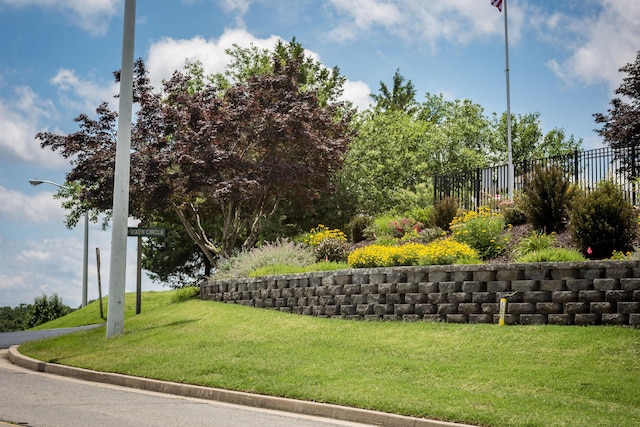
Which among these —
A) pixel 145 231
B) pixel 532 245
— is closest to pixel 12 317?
pixel 145 231

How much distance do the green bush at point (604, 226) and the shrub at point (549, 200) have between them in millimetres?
2840

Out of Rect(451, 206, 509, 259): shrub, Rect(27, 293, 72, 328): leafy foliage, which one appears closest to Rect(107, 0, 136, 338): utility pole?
Rect(451, 206, 509, 259): shrub

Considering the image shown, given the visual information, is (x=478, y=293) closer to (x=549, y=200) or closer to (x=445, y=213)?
(x=549, y=200)

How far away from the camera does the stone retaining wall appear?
42.6 feet

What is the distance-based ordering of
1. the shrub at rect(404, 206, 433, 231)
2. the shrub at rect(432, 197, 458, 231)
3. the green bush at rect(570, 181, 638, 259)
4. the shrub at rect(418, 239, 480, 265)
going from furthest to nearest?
the shrub at rect(404, 206, 433, 231) → the shrub at rect(432, 197, 458, 231) → the shrub at rect(418, 239, 480, 265) → the green bush at rect(570, 181, 638, 259)

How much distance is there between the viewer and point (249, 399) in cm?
1052

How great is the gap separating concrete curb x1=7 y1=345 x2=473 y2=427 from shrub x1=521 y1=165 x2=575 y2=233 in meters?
11.0

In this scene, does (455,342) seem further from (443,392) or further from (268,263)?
(268,263)

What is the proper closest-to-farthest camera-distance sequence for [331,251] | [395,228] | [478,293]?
[478,293] < [331,251] < [395,228]

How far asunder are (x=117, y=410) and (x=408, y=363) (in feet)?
15.6

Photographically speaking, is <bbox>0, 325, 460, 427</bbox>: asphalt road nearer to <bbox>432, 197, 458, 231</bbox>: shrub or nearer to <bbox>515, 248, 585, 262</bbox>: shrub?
<bbox>515, 248, 585, 262</bbox>: shrub

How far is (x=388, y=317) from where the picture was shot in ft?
51.4

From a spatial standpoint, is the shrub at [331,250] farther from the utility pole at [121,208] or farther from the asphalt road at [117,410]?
the asphalt road at [117,410]

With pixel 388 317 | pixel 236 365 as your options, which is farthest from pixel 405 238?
pixel 236 365
